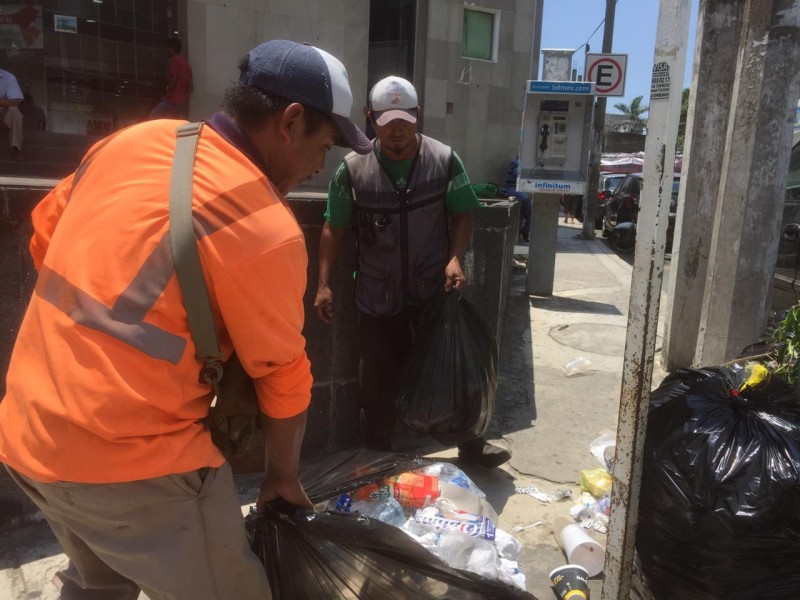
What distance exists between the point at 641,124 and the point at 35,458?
62.9m

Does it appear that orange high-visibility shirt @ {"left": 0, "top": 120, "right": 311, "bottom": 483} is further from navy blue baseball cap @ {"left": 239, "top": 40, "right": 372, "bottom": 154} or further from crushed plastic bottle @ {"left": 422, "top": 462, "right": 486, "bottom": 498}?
crushed plastic bottle @ {"left": 422, "top": 462, "right": 486, "bottom": 498}

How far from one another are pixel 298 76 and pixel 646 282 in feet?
3.30

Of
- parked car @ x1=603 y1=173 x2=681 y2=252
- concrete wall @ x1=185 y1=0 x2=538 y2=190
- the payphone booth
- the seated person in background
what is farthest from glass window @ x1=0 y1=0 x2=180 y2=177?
parked car @ x1=603 y1=173 x2=681 y2=252

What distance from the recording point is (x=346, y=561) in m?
1.59

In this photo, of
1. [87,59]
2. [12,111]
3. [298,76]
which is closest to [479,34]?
[87,59]

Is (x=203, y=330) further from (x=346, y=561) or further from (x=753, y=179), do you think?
(x=753, y=179)

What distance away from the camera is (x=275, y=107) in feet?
4.40

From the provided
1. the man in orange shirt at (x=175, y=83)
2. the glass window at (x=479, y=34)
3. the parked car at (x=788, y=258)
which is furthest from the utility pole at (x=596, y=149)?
the parked car at (x=788, y=258)

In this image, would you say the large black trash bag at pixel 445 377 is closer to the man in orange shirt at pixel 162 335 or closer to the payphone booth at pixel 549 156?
the man in orange shirt at pixel 162 335

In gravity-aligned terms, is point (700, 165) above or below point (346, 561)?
above

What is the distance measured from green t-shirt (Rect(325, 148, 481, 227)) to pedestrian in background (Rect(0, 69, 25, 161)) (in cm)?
591

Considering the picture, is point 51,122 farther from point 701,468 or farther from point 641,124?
point 641,124

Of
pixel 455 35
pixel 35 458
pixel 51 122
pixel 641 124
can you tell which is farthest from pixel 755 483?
pixel 641 124

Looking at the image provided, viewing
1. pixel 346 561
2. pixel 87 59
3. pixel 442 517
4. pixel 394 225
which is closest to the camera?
pixel 346 561
